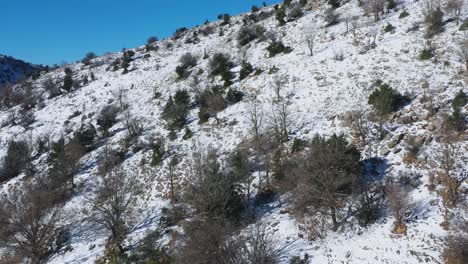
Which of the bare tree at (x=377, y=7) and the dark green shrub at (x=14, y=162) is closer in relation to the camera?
the dark green shrub at (x=14, y=162)

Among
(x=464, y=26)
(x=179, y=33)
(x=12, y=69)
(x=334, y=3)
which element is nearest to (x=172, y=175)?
(x=464, y=26)

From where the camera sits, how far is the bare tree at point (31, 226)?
75.3 ft

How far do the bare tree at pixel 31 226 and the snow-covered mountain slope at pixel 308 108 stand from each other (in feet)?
4.58

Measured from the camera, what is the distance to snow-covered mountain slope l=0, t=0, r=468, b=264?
18234 millimetres

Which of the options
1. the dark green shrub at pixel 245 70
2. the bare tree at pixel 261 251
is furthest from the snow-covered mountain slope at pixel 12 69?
the bare tree at pixel 261 251

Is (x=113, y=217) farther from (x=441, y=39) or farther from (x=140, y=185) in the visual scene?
(x=441, y=39)

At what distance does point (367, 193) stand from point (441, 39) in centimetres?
2055

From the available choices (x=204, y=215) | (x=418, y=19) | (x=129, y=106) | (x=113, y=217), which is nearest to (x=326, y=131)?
(x=204, y=215)

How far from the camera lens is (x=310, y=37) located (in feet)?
128

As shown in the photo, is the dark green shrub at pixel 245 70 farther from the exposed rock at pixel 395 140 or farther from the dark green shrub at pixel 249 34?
the exposed rock at pixel 395 140

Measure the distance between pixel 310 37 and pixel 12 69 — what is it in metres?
95.9

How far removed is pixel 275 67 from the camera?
37.8 meters

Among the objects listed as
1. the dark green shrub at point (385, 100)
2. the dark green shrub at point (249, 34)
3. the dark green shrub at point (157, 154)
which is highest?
the dark green shrub at point (249, 34)

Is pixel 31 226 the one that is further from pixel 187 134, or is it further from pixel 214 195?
pixel 187 134
